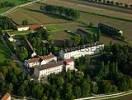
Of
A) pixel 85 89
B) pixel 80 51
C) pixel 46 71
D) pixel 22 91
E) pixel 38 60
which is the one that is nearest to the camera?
pixel 22 91

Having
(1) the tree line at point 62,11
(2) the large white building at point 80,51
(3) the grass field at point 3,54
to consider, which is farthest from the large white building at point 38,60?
(1) the tree line at point 62,11

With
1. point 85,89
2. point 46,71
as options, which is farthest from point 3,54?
point 85,89

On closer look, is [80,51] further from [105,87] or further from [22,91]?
[22,91]

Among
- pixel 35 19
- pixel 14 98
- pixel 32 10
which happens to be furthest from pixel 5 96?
pixel 32 10

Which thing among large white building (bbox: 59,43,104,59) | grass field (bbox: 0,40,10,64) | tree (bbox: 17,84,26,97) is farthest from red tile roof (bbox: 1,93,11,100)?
large white building (bbox: 59,43,104,59)

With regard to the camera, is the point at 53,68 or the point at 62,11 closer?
the point at 53,68

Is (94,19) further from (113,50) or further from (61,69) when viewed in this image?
(61,69)
